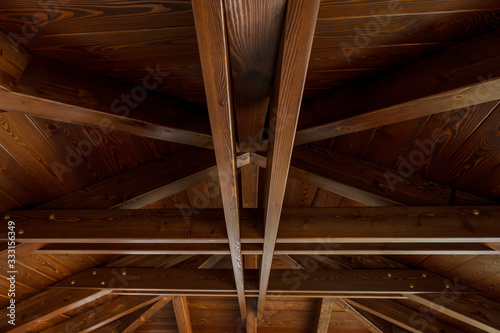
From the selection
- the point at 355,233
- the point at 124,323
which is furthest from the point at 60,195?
the point at 124,323

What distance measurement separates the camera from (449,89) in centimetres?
110

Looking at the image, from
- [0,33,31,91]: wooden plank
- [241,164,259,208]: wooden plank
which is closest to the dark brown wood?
[241,164,259,208]: wooden plank

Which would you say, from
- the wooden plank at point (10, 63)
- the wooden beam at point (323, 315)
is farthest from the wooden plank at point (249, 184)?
the wooden beam at point (323, 315)

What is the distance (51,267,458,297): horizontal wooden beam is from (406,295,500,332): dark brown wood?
138mm

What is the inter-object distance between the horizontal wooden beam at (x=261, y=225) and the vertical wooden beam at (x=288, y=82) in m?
0.56

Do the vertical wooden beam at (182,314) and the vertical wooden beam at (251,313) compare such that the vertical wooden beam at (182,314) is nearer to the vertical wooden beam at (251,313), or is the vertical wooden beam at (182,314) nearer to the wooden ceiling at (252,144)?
the vertical wooden beam at (251,313)

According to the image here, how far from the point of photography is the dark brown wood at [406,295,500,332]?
7.62ft

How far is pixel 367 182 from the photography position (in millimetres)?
1849

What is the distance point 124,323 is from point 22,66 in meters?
3.54

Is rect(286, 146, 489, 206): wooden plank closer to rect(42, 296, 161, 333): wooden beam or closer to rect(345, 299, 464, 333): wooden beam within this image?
rect(345, 299, 464, 333): wooden beam

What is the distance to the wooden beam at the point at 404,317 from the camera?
3.12m

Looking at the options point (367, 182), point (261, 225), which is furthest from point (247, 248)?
point (367, 182)

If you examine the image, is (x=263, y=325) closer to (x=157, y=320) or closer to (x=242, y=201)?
(x=157, y=320)

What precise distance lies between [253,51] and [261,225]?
119 centimetres
